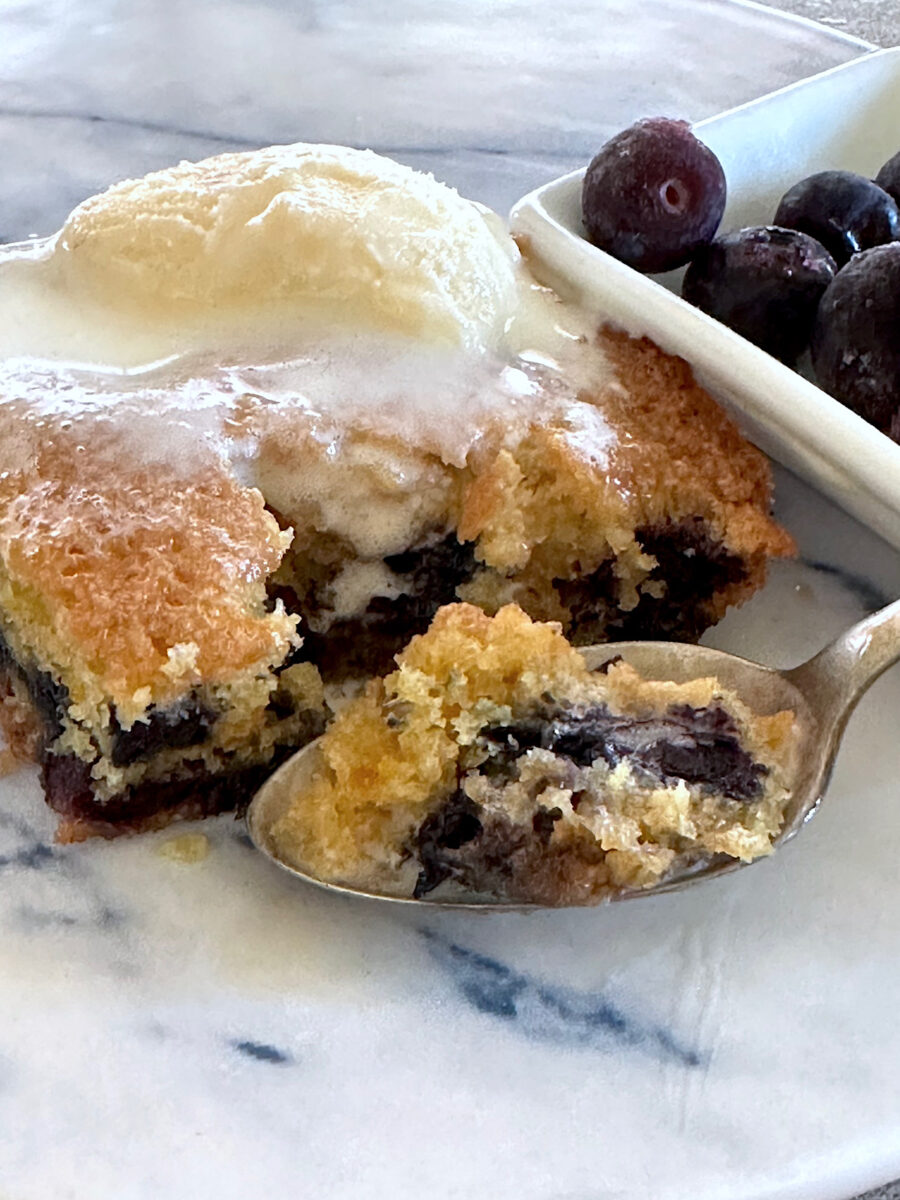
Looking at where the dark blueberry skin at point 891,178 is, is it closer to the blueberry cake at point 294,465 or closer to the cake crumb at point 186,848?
the blueberry cake at point 294,465

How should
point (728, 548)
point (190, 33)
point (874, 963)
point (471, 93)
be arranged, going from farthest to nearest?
point (190, 33), point (471, 93), point (728, 548), point (874, 963)

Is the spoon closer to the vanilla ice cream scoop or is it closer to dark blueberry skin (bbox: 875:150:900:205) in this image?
the vanilla ice cream scoop

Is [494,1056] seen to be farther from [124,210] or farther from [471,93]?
[471,93]

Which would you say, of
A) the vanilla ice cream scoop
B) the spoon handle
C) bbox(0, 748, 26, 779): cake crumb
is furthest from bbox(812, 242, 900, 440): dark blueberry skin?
bbox(0, 748, 26, 779): cake crumb

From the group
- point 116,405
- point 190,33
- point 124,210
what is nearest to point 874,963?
point 116,405

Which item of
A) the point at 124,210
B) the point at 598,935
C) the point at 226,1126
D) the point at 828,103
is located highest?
the point at 828,103

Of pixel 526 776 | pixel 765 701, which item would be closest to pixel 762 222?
pixel 765 701
